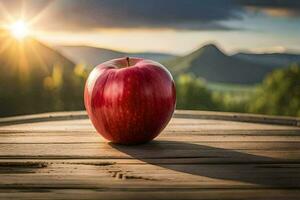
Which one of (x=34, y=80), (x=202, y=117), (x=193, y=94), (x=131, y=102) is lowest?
(x=202, y=117)

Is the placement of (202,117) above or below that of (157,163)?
above

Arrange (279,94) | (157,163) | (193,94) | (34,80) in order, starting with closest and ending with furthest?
(157,163)
(34,80)
(279,94)
(193,94)

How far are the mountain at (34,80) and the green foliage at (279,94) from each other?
8944 mm

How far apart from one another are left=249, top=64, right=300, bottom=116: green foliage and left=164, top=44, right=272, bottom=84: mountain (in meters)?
3.77

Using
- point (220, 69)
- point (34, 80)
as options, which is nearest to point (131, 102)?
point (34, 80)

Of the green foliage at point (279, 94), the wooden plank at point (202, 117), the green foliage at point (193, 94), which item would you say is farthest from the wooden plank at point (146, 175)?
the green foliage at point (193, 94)

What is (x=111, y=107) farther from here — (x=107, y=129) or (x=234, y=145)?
(x=234, y=145)

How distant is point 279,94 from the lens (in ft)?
90.0

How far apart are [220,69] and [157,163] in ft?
110

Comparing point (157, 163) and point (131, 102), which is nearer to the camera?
point (157, 163)

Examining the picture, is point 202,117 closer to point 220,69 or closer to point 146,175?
point 146,175

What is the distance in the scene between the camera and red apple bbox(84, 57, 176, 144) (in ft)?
8.16

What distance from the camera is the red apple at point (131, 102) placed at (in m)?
2.49

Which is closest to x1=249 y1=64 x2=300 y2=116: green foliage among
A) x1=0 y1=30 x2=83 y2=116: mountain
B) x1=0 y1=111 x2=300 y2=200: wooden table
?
x1=0 y1=30 x2=83 y2=116: mountain
